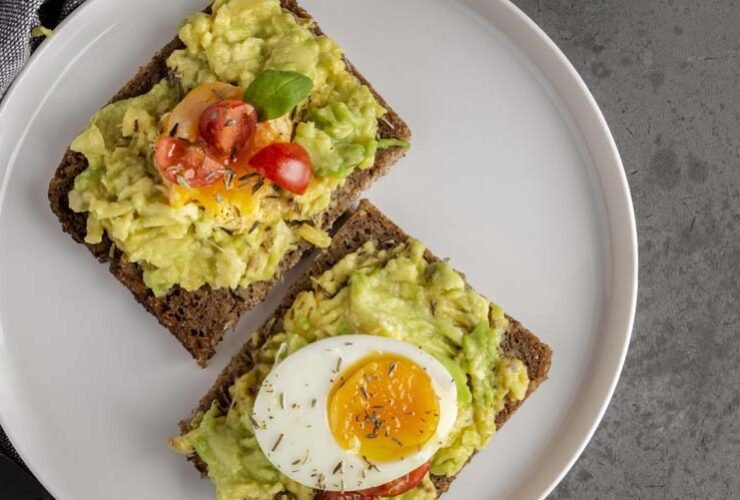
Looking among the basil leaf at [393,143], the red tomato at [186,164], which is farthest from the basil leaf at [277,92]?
the basil leaf at [393,143]

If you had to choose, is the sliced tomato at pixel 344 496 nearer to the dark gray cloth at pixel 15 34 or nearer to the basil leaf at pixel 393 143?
the basil leaf at pixel 393 143

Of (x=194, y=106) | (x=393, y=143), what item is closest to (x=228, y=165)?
(x=194, y=106)

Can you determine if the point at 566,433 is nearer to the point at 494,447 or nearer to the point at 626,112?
the point at 494,447

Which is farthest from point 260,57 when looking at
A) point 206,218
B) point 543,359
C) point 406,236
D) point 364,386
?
point 543,359

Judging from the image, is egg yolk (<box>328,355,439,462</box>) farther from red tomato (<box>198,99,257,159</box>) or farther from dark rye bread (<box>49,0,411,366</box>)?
red tomato (<box>198,99,257,159</box>)

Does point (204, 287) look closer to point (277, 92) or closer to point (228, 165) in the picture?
point (228, 165)

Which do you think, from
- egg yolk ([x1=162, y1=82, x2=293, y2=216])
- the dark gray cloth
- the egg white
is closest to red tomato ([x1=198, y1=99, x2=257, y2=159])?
egg yolk ([x1=162, y1=82, x2=293, y2=216])
